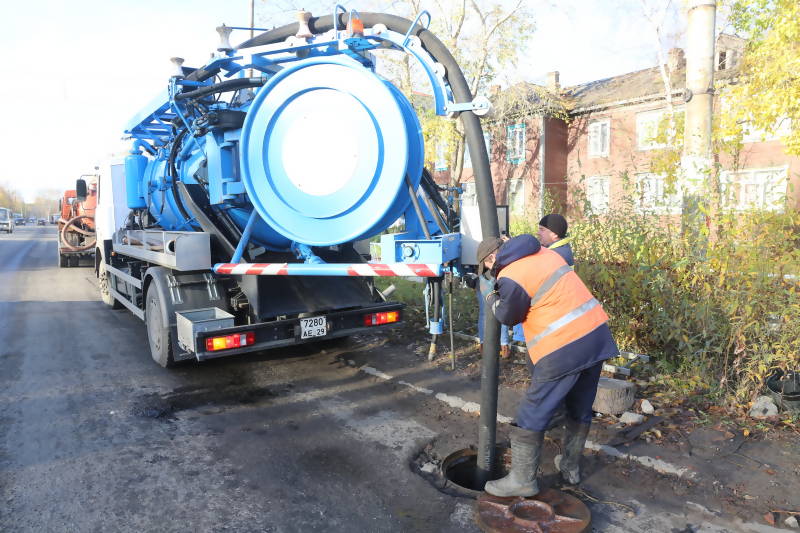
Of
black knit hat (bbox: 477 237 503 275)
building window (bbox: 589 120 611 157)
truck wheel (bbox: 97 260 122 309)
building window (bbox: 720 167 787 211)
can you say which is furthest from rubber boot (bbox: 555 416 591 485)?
building window (bbox: 589 120 611 157)

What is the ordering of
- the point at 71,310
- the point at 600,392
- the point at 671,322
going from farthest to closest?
1. the point at 71,310
2. the point at 671,322
3. the point at 600,392

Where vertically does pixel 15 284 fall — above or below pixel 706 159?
below

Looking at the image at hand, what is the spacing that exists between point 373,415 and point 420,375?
1098 millimetres

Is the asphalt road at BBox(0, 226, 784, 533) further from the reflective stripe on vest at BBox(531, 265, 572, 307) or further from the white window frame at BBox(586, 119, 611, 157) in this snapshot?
the white window frame at BBox(586, 119, 611, 157)

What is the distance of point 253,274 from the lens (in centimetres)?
493

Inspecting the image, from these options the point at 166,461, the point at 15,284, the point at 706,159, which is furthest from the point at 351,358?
the point at 15,284

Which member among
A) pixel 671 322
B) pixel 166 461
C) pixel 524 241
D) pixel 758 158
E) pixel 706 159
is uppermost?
pixel 758 158

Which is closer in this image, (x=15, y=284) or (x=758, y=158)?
(x=15, y=284)

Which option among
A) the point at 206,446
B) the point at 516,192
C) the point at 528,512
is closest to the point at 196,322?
the point at 206,446

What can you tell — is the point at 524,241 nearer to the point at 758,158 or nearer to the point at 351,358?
the point at 351,358

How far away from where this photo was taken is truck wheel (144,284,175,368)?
5414 mm

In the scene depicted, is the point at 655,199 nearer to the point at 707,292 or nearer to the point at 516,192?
the point at 707,292

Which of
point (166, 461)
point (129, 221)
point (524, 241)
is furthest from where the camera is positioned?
point (129, 221)

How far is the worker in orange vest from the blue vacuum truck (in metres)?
0.51
